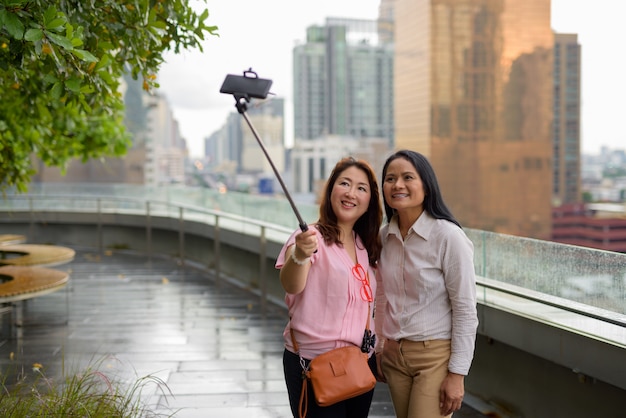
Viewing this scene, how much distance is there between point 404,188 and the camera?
2699 mm

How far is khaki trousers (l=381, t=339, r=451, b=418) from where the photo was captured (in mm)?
2635

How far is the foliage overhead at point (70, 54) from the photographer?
268 cm

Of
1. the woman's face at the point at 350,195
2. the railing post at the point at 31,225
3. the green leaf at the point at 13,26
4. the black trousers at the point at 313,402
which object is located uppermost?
the green leaf at the point at 13,26

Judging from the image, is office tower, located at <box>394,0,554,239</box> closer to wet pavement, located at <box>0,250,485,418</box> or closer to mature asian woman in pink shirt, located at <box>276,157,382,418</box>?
wet pavement, located at <box>0,250,485,418</box>

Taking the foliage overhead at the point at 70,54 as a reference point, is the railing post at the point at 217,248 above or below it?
below

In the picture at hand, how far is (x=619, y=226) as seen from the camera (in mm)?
121688

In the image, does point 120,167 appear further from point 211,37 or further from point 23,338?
point 211,37

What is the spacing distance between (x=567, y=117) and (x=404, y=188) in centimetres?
16882

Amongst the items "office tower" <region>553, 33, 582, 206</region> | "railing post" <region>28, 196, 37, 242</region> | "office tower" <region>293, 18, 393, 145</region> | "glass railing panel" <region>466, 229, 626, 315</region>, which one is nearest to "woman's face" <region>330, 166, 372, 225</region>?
"glass railing panel" <region>466, 229, 626, 315</region>

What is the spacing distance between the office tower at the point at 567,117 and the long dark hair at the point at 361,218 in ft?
504

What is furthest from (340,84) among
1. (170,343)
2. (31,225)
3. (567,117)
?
(170,343)

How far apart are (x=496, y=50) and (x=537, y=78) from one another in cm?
1039

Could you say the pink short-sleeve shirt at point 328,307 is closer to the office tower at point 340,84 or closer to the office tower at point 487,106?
the office tower at point 487,106

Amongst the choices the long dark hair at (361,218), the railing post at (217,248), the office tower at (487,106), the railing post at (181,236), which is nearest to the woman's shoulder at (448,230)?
the long dark hair at (361,218)
